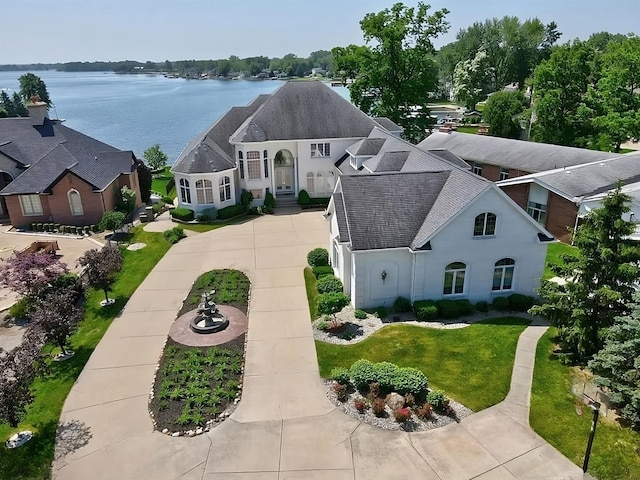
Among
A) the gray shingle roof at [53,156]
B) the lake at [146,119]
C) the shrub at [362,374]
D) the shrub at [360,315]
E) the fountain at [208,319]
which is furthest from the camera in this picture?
the lake at [146,119]

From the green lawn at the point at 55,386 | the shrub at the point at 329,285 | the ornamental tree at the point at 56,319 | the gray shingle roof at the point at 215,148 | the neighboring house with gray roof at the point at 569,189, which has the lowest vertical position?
the green lawn at the point at 55,386

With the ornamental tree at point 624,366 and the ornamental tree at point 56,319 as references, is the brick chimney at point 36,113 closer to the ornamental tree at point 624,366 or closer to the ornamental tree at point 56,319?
the ornamental tree at point 56,319

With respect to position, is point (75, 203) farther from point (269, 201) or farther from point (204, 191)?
point (269, 201)

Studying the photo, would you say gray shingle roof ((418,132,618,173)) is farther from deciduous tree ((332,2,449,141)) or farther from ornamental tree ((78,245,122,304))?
ornamental tree ((78,245,122,304))

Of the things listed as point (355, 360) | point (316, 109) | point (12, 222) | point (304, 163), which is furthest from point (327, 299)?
point (12, 222)

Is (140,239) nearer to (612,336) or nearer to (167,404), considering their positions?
(167,404)

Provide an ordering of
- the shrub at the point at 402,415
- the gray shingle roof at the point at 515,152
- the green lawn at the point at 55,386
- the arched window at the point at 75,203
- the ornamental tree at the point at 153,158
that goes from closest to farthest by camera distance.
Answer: the green lawn at the point at 55,386
the shrub at the point at 402,415
the arched window at the point at 75,203
the gray shingle roof at the point at 515,152
the ornamental tree at the point at 153,158

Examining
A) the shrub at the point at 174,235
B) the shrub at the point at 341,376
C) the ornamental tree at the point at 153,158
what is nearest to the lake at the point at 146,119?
the ornamental tree at the point at 153,158
